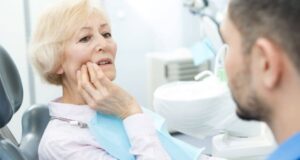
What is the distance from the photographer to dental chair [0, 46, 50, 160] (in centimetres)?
129

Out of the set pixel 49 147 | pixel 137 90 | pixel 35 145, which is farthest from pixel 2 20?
pixel 49 147

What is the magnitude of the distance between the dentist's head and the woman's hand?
560mm

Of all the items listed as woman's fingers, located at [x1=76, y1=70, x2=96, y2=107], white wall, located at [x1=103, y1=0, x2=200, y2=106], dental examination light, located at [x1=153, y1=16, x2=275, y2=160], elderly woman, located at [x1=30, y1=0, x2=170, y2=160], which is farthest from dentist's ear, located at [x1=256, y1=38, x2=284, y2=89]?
white wall, located at [x1=103, y1=0, x2=200, y2=106]

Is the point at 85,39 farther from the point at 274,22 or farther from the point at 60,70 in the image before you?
the point at 274,22

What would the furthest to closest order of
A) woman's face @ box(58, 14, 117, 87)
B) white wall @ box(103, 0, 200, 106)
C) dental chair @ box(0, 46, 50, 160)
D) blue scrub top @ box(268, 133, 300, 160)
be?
white wall @ box(103, 0, 200, 106), woman's face @ box(58, 14, 117, 87), dental chair @ box(0, 46, 50, 160), blue scrub top @ box(268, 133, 300, 160)

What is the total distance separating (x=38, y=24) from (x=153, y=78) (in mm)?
2298

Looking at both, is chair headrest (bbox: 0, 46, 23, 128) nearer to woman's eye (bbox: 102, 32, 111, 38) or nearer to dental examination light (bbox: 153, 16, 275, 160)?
woman's eye (bbox: 102, 32, 111, 38)

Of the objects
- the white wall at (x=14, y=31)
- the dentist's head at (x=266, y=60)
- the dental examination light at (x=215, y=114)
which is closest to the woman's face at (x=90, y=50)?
the dentist's head at (x=266, y=60)

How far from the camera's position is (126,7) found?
3.77 metres

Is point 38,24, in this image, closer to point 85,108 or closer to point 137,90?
point 85,108

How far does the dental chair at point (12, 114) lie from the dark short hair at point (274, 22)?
0.72 meters

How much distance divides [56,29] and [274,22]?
781 millimetres

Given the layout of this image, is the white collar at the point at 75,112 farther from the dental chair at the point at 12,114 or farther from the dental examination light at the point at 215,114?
the dental examination light at the point at 215,114

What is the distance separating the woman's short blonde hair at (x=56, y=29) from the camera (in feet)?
4.54
